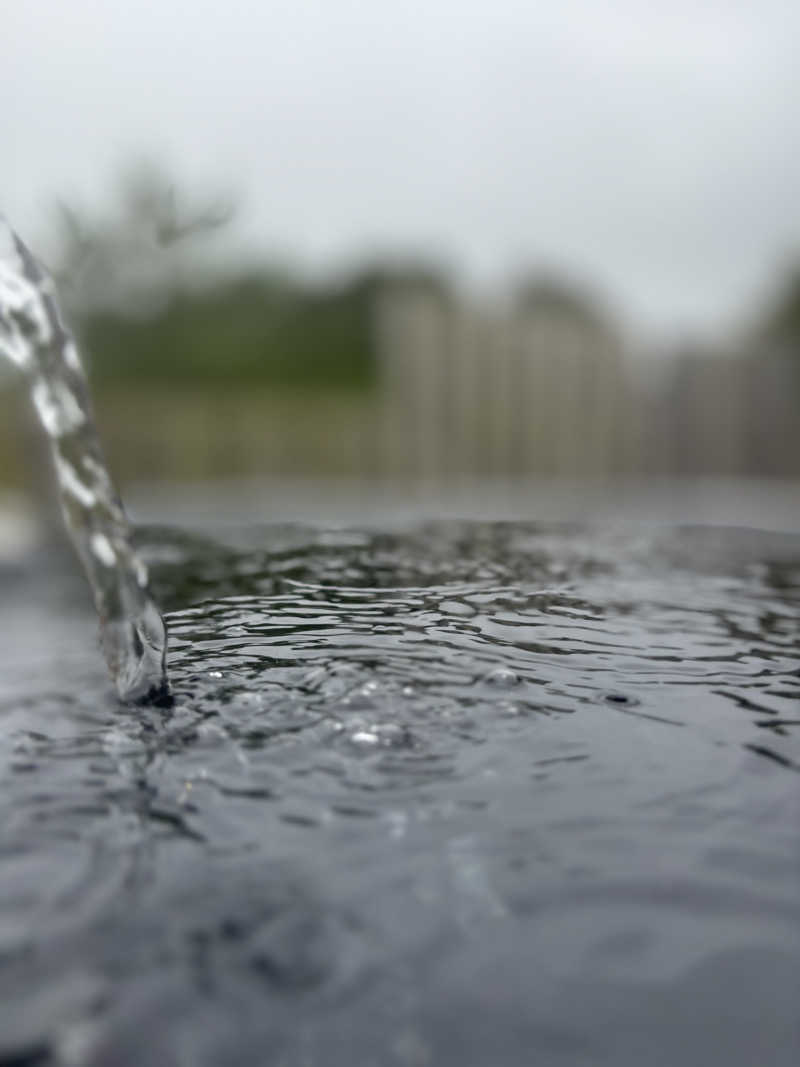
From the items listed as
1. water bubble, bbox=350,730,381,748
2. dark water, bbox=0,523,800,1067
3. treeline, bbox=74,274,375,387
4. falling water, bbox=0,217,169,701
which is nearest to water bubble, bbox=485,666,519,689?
dark water, bbox=0,523,800,1067

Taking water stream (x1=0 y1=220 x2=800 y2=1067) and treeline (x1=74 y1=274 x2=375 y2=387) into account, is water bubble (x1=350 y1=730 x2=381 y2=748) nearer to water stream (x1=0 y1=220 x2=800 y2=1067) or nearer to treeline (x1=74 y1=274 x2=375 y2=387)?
water stream (x1=0 y1=220 x2=800 y2=1067)

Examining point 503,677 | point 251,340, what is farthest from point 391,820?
point 251,340

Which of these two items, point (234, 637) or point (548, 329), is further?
point (548, 329)

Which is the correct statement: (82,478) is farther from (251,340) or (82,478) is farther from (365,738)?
(251,340)

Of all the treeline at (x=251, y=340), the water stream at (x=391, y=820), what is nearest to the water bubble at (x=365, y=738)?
the water stream at (x=391, y=820)

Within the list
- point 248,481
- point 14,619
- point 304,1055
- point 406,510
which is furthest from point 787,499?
point 304,1055

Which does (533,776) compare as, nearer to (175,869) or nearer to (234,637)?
(175,869)
